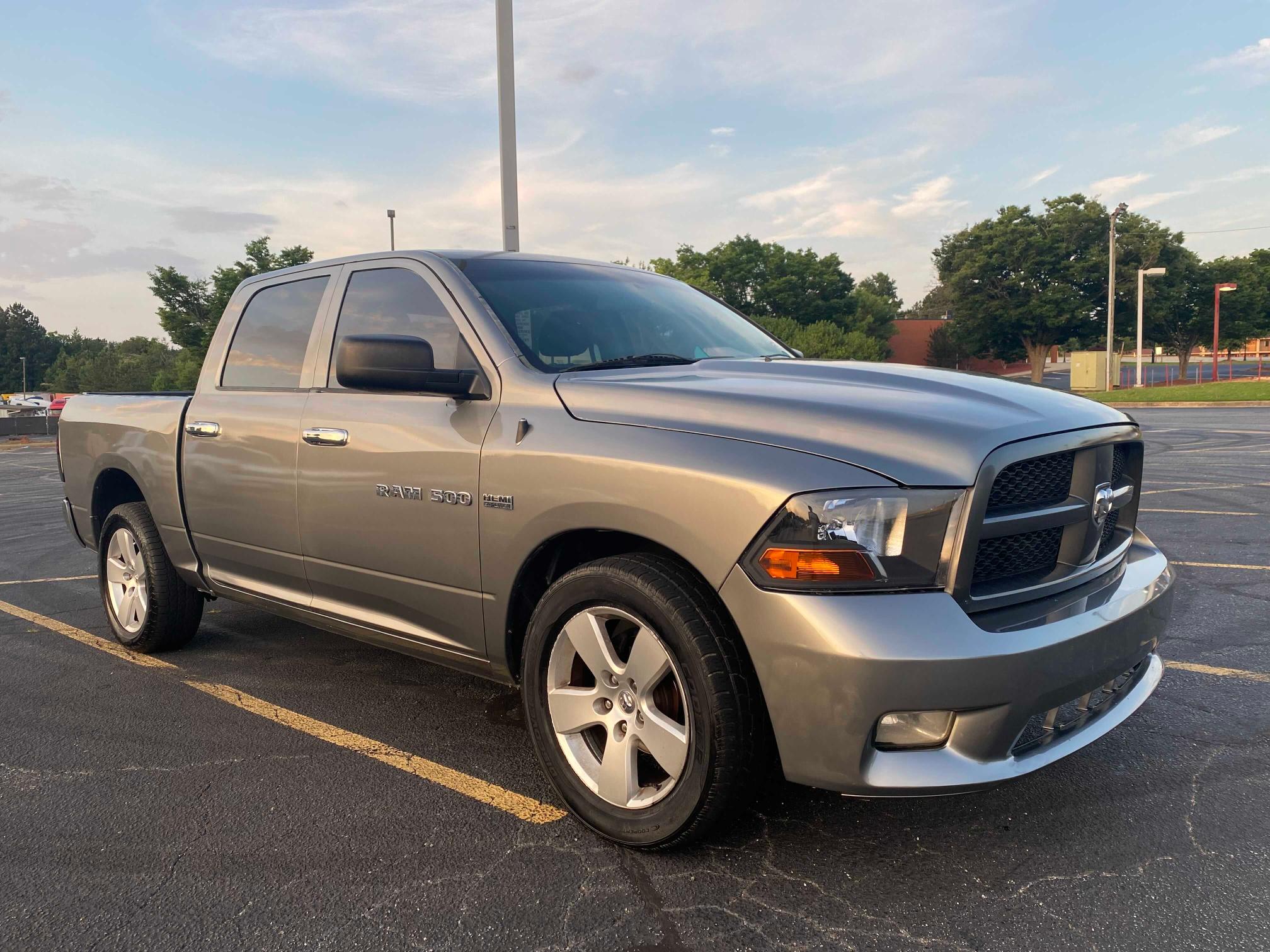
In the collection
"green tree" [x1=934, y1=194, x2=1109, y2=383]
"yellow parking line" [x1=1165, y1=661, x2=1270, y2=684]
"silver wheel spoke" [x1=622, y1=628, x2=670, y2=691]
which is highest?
"green tree" [x1=934, y1=194, x2=1109, y2=383]

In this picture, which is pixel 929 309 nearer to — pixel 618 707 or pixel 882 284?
pixel 882 284

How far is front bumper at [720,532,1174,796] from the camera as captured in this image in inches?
84.4

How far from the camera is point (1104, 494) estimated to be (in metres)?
2.70

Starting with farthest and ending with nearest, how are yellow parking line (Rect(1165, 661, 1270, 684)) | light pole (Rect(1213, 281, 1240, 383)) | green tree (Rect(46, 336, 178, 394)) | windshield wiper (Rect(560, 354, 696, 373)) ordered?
green tree (Rect(46, 336, 178, 394)) < light pole (Rect(1213, 281, 1240, 383)) < yellow parking line (Rect(1165, 661, 1270, 684)) < windshield wiper (Rect(560, 354, 696, 373))

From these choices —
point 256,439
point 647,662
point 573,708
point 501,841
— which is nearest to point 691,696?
point 647,662

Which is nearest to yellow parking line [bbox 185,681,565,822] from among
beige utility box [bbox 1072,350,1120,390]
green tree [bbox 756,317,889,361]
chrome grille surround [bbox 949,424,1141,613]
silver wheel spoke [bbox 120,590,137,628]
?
silver wheel spoke [bbox 120,590,137,628]

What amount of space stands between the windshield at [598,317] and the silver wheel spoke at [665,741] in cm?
119

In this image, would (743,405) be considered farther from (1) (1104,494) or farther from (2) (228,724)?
(2) (228,724)

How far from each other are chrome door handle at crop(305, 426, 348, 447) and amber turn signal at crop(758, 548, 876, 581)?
6.17 ft

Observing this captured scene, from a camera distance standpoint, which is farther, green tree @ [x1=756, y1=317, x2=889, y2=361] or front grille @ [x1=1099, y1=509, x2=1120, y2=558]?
green tree @ [x1=756, y1=317, x2=889, y2=361]

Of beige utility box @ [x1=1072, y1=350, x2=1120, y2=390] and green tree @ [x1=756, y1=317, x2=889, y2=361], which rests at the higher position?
green tree @ [x1=756, y1=317, x2=889, y2=361]

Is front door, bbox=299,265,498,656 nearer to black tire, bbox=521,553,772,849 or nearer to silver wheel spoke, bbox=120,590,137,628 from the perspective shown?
black tire, bbox=521,553,772,849

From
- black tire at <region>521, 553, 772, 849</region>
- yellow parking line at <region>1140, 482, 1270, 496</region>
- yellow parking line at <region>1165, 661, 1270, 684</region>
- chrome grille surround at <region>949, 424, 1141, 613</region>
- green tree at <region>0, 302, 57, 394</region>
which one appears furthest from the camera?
green tree at <region>0, 302, 57, 394</region>

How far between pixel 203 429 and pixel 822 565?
311cm
